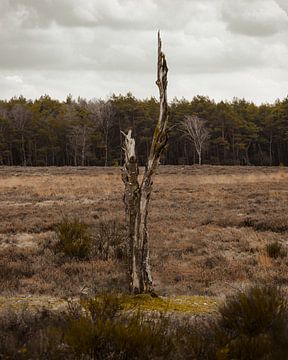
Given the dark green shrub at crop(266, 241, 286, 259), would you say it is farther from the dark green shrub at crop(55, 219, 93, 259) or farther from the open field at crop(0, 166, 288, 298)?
the dark green shrub at crop(55, 219, 93, 259)

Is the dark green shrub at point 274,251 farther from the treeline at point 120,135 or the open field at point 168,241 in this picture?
the treeline at point 120,135

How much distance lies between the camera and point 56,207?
2122 cm

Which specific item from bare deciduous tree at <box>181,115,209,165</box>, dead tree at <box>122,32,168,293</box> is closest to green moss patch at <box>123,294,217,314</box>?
dead tree at <box>122,32,168,293</box>

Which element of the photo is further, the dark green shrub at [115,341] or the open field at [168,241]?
the open field at [168,241]

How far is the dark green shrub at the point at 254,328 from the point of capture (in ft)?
15.2

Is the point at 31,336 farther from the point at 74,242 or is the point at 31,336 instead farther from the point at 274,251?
the point at 274,251

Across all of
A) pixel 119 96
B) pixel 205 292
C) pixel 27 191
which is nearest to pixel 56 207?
pixel 27 191

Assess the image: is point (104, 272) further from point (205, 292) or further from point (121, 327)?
point (121, 327)

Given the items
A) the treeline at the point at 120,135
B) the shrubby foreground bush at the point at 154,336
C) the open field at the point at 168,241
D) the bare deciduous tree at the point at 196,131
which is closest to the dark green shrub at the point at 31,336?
the shrubby foreground bush at the point at 154,336

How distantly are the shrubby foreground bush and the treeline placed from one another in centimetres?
5995

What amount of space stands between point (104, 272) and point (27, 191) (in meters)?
18.3

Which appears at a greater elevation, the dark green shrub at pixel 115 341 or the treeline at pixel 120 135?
the treeline at pixel 120 135

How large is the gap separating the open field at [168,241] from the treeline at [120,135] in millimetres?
41658

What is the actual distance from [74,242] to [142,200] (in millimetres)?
5496
